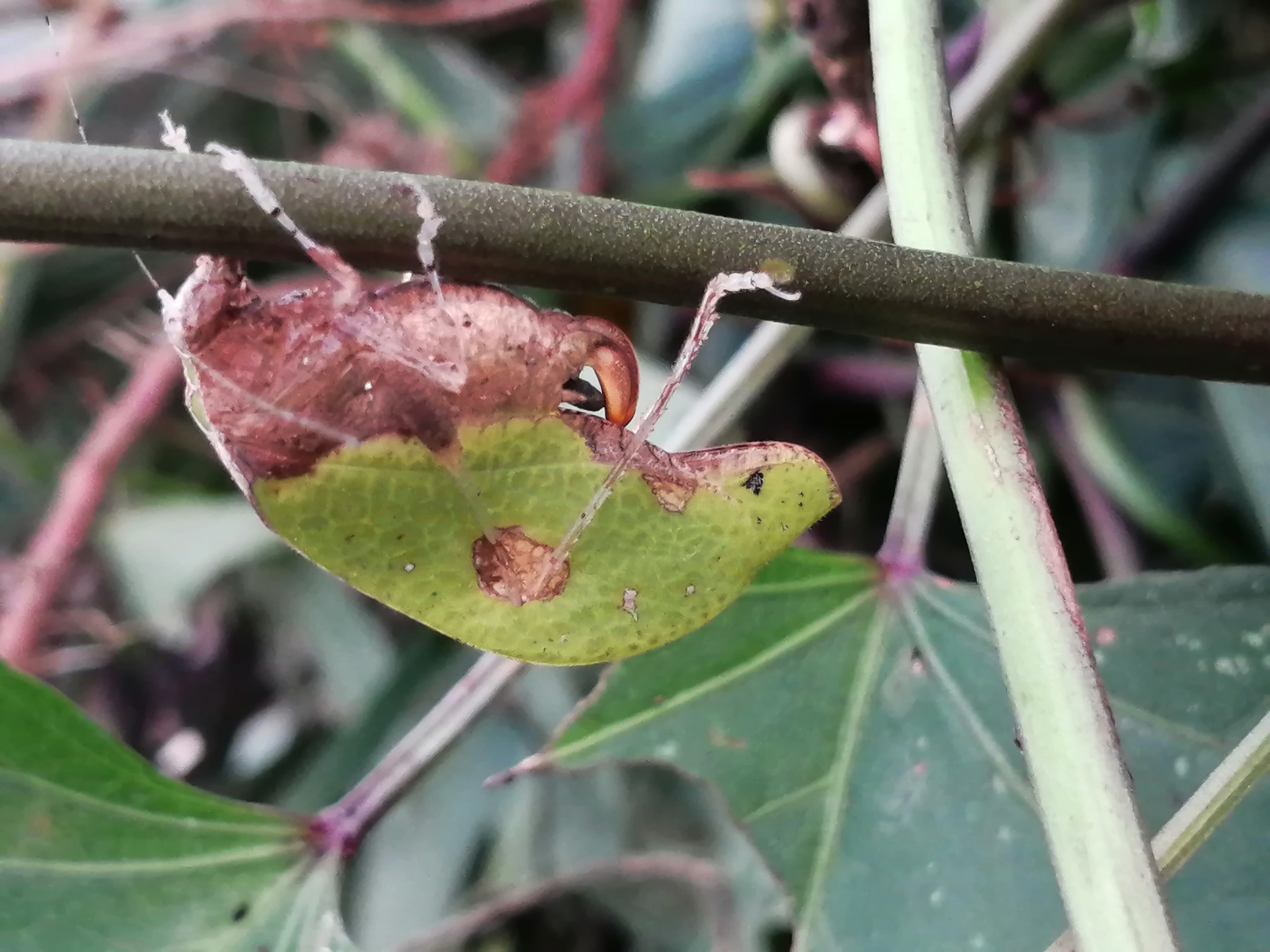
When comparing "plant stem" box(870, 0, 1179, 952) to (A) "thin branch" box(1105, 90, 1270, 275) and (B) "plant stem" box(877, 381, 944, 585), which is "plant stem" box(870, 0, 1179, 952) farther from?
(A) "thin branch" box(1105, 90, 1270, 275)

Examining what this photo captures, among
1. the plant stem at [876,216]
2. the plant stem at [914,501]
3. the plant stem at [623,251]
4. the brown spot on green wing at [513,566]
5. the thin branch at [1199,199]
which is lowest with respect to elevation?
the brown spot on green wing at [513,566]

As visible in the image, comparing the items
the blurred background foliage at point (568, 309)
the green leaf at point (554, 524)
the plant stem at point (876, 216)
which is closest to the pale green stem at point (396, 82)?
the blurred background foliage at point (568, 309)

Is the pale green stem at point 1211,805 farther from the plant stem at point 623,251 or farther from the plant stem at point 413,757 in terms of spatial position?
the plant stem at point 413,757

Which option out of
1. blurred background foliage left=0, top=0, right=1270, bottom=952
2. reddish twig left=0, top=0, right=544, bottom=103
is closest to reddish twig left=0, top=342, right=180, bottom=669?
blurred background foliage left=0, top=0, right=1270, bottom=952

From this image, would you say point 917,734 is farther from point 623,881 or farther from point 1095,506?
point 623,881

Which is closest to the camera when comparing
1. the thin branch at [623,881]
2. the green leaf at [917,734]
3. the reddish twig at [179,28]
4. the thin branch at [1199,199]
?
the green leaf at [917,734]

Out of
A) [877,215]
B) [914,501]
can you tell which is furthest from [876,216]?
[914,501]

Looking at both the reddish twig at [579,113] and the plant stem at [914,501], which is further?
the reddish twig at [579,113]

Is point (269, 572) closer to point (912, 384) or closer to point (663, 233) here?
point (912, 384)
